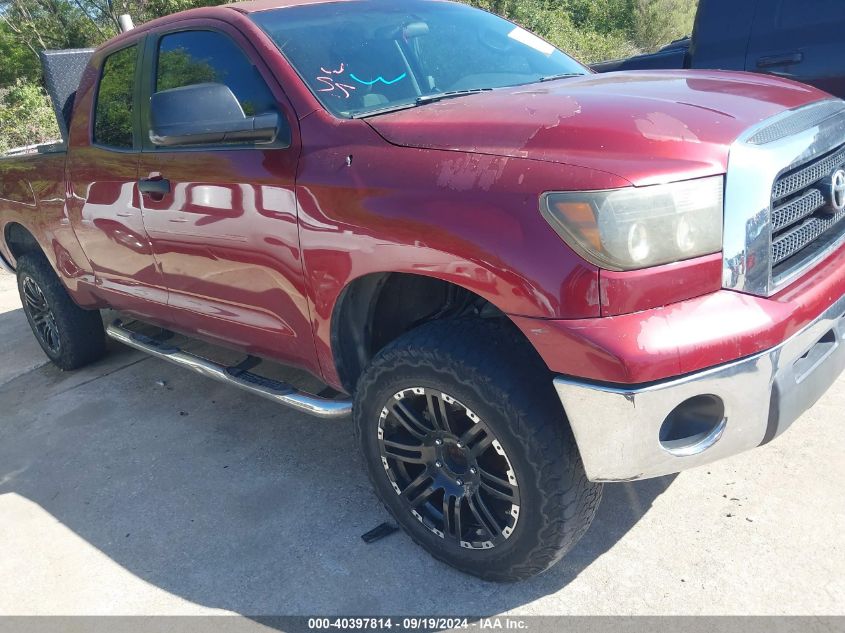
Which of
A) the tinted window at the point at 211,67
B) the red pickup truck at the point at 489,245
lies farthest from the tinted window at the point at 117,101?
the tinted window at the point at 211,67

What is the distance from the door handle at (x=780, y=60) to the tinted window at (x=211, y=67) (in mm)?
3311

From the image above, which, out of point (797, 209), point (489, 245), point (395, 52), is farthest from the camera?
point (395, 52)

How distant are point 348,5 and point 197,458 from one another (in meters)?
2.16

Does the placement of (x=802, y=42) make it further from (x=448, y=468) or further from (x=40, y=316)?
(x=40, y=316)

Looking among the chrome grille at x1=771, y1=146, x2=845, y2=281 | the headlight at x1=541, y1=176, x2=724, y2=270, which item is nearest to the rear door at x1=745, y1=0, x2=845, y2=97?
the chrome grille at x1=771, y1=146, x2=845, y2=281

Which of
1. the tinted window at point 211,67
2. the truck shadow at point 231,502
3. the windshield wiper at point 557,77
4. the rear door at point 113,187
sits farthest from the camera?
the rear door at point 113,187

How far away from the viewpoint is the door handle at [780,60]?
4.37 meters

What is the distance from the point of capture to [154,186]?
124 inches

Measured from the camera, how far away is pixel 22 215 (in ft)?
14.6

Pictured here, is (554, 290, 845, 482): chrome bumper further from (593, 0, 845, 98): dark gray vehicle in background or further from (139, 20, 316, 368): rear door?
(593, 0, 845, 98): dark gray vehicle in background

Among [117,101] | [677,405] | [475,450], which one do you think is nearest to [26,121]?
[117,101]

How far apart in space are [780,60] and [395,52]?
2.80m

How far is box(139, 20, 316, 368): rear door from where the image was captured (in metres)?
2.62

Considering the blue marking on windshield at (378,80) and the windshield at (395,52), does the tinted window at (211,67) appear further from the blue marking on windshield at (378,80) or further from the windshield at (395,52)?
the blue marking on windshield at (378,80)
